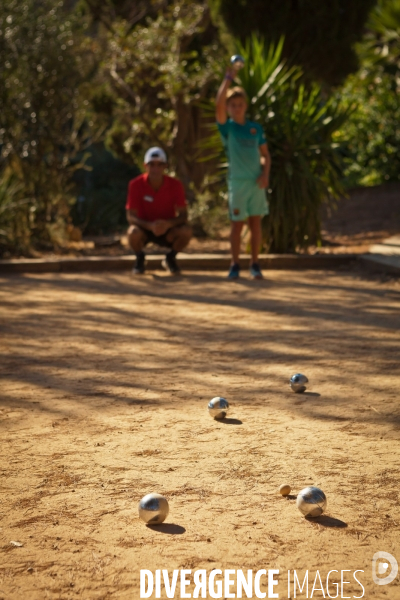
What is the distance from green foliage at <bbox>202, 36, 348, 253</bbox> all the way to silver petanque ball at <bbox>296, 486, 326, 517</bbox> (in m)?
7.03

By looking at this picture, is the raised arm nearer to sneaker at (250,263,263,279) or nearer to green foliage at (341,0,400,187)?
sneaker at (250,263,263,279)

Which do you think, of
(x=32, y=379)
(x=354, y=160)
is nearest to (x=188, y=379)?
(x=32, y=379)

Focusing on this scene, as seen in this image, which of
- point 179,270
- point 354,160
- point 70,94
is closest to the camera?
point 179,270

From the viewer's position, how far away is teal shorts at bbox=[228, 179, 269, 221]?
8211 millimetres

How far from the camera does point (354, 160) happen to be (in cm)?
1630

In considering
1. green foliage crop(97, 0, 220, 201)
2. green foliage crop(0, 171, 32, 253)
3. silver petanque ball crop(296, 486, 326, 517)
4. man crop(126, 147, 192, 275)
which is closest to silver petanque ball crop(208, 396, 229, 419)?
silver petanque ball crop(296, 486, 326, 517)

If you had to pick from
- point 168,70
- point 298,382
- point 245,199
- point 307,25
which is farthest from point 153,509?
point 307,25

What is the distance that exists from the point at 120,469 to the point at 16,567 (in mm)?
778

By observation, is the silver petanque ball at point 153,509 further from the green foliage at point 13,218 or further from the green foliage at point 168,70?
the green foliage at point 168,70

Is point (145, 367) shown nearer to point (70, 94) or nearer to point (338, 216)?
point (70, 94)

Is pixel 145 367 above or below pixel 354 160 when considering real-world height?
below

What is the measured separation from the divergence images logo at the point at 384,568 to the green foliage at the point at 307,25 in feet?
33.7

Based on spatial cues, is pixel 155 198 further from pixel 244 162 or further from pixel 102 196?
pixel 102 196

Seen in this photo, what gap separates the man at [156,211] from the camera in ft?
28.3
